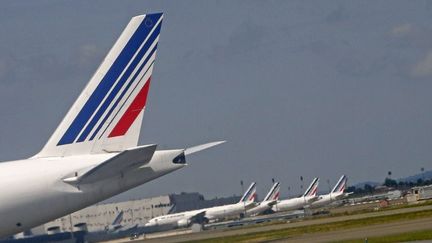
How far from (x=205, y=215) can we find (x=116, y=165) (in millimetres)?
120553

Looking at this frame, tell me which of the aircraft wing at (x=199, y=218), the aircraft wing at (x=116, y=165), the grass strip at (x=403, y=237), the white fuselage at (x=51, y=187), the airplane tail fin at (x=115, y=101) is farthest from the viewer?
the aircraft wing at (x=199, y=218)

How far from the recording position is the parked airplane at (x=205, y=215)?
141 meters

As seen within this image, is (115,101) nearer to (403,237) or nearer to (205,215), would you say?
(403,237)

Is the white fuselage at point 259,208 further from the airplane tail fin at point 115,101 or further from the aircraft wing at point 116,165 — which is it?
the aircraft wing at point 116,165

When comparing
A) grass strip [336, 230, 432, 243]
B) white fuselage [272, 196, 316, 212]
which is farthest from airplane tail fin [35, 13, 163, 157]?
white fuselage [272, 196, 316, 212]

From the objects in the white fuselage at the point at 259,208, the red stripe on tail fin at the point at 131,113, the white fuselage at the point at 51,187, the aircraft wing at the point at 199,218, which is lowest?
the white fuselage at the point at 51,187

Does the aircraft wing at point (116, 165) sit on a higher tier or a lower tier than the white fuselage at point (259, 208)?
lower

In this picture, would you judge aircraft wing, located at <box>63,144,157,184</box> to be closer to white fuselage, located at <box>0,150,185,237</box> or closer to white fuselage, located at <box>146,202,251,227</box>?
white fuselage, located at <box>0,150,185,237</box>

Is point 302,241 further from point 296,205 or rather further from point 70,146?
point 296,205

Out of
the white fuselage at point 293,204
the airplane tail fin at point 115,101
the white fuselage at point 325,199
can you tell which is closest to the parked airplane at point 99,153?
the airplane tail fin at point 115,101

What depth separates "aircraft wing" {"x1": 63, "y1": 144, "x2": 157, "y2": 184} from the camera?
3072 cm

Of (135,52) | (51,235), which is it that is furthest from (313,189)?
(135,52)

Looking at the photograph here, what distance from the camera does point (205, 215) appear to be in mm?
151125

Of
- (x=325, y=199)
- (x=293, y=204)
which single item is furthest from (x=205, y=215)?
(x=325, y=199)
